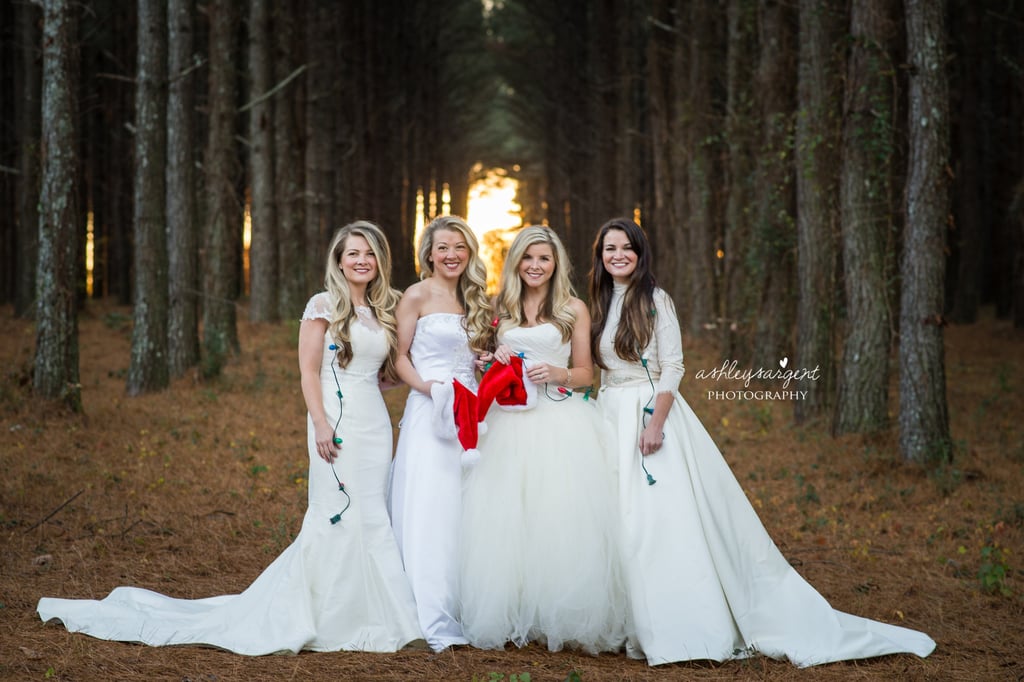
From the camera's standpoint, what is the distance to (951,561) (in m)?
7.37

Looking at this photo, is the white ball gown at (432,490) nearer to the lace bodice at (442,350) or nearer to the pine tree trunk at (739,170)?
the lace bodice at (442,350)

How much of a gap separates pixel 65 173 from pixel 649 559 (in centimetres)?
813

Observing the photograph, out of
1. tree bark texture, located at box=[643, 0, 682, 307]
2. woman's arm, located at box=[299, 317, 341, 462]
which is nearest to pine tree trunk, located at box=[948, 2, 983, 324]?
tree bark texture, located at box=[643, 0, 682, 307]

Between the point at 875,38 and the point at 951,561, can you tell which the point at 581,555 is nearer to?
the point at 951,561

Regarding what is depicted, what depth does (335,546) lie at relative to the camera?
5.70 meters

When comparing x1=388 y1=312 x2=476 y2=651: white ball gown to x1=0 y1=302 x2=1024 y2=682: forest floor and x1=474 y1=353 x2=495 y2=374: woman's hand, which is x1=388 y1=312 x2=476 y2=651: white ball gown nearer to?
x1=474 y1=353 x2=495 y2=374: woman's hand

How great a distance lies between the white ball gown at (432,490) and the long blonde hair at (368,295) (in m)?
0.20

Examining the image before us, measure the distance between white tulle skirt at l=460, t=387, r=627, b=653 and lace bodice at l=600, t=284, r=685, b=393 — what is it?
0.45m

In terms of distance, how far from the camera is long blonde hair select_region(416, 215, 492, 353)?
6.03m

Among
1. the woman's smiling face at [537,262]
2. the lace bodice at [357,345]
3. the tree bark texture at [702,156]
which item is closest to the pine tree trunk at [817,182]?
the tree bark texture at [702,156]

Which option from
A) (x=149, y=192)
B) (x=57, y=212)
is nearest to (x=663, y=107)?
(x=149, y=192)

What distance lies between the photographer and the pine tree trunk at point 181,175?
13.4 meters

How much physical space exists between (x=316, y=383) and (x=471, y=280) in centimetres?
120

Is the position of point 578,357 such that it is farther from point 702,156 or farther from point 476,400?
point 702,156
